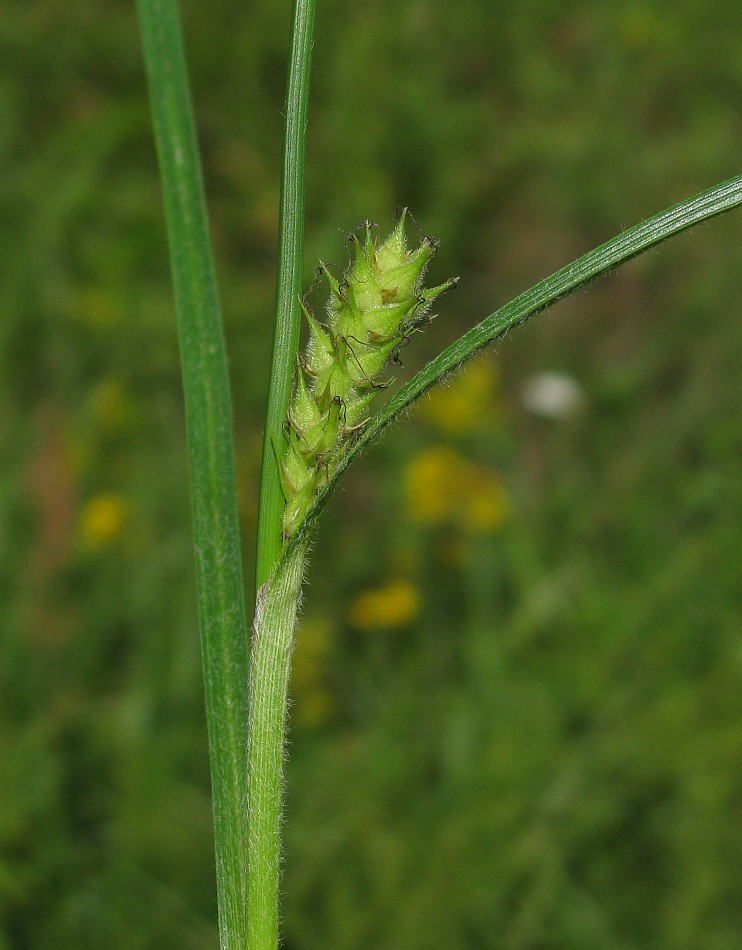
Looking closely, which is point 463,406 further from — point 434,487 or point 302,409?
point 302,409

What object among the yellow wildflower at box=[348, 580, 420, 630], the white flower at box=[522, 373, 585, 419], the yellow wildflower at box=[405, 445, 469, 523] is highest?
the white flower at box=[522, 373, 585, 419]

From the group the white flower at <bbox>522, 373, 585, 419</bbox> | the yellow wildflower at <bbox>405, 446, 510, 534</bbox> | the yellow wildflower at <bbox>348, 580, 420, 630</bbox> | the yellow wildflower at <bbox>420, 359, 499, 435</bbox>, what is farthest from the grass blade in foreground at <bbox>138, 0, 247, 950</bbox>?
the white flower at <bbox>522, 373, 585, 419</bbox>

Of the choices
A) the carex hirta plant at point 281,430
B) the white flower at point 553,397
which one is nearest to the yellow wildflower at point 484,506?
the white flower at point 553,397

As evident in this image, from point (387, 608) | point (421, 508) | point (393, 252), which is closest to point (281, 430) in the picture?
point (393, 252)

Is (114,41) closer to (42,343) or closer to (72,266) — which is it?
(72,266)

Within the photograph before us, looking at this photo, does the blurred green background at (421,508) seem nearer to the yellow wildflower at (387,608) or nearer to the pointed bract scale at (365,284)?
the yellow wildflower at (387,608)

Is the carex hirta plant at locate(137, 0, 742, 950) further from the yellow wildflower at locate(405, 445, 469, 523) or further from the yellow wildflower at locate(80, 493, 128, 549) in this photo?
the yellow wildflower at locate(405, 445, 469, 523)

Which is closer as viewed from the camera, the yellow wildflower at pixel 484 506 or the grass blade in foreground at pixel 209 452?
the grass blade in foreground at pixel 209 452
